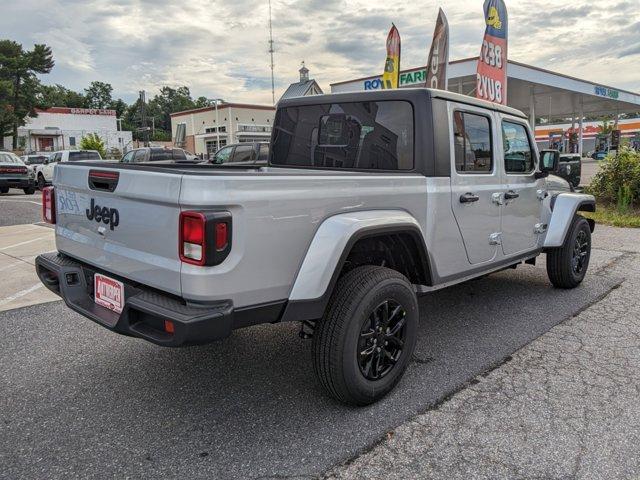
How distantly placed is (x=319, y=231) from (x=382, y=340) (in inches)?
32.0

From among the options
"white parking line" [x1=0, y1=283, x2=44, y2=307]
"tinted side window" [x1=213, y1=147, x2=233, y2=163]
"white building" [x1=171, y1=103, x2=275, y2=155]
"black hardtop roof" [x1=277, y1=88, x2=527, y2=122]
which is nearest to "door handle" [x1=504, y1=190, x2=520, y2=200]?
"black hardtop roof" [x1=277, y1=88, x2=527, y2=122]

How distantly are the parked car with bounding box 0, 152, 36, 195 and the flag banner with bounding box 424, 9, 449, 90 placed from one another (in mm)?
14795

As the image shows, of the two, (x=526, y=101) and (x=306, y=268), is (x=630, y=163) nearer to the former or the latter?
(x=306, y=268)

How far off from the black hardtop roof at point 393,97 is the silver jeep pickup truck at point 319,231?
0.5 inches

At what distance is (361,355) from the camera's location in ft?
9.52

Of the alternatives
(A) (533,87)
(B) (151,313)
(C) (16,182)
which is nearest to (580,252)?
(B) (151,313)

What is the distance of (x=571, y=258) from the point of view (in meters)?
5.29

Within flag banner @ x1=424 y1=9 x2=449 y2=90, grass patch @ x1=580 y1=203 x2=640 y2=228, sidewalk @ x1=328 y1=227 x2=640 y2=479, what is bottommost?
sidewalk @ x1=328 y1=227 x2=640 y2=479

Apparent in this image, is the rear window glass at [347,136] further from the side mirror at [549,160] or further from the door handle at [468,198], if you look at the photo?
the side mirror at [549,160]

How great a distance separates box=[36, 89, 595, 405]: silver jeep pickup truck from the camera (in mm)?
2381

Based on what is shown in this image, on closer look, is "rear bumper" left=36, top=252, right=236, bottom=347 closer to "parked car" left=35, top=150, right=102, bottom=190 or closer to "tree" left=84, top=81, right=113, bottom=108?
"parked car" left=35, top=150, right=102, bottom=190

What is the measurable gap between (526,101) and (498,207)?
32.5 m

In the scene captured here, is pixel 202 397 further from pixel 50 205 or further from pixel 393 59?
pixel 393 59

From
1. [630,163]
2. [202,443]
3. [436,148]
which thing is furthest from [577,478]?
[630,163]
